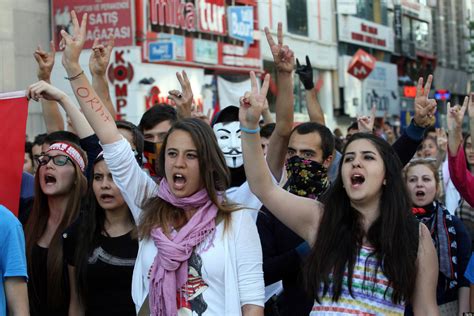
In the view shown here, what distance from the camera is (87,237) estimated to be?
514 centimetres

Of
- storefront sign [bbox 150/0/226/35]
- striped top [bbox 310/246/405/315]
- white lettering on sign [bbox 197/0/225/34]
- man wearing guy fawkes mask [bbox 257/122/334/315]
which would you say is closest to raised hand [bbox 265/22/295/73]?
man wearing guy fawkes mask [bbox 257/122/334/315]

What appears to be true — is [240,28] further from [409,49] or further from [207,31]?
[409,49]

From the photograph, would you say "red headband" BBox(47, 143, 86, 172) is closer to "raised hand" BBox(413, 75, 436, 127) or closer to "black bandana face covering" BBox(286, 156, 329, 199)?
"black bandana face covering" BBox(286, 156, 329, 199)

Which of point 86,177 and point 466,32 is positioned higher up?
point 466,32

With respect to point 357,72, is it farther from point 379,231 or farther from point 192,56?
point 379,231

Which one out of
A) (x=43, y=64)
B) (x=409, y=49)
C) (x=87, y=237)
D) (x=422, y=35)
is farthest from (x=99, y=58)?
(x=422, y=35)

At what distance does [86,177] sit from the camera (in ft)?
19.2

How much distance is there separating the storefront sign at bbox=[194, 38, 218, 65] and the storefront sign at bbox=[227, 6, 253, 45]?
0.83 m

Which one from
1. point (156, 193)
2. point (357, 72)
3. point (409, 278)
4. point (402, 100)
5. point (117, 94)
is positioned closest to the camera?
point (409, 278)

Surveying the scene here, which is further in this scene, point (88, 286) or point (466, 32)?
point (466, 32)

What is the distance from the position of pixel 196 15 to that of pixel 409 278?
22583mm

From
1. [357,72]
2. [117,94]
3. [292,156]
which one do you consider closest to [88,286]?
[292,156]

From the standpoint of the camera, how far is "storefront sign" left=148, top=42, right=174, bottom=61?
22.5m

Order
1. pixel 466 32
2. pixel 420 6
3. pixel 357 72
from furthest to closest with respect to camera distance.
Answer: pixel 466 32
pixel 420 6
pixel 357 72
